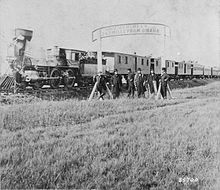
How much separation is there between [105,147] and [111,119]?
0.41 metres

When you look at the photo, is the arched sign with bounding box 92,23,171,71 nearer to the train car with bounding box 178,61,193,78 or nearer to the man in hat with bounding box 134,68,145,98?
the man in hat with bounding box 134,68,145,98

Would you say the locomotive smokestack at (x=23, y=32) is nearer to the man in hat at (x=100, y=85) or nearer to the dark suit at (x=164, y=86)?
the man in hat at (x=100, y=85)

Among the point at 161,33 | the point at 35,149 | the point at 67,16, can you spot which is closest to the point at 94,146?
the point at 35,149

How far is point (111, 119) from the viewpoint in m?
2.20

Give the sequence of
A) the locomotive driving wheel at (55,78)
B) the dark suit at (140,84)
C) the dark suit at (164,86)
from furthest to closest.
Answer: the locomotive driving wheel at (55,78)
the dark suit at (140,84)
the dark suit at (164,86)

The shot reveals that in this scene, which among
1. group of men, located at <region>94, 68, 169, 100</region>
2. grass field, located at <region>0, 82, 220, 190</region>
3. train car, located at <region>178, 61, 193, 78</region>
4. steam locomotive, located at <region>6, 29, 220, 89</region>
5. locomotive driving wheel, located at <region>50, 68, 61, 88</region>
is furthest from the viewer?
train car, located at <region>178, 61, 193, 78</region>

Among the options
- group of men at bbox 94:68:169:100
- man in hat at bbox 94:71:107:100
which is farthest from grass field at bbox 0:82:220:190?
group of men at bbox 94:68:169:100

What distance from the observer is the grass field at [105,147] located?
1571 mm

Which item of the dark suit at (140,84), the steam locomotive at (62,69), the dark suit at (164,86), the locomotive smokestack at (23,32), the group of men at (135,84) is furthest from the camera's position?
the steam locomotive at (62,69)

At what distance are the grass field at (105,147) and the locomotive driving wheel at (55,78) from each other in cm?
250

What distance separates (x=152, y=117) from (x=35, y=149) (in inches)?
44.1

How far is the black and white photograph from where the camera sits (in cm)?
162

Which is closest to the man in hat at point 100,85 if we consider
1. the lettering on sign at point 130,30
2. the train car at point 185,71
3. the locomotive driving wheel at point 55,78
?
the lettering on sign at point 130,30

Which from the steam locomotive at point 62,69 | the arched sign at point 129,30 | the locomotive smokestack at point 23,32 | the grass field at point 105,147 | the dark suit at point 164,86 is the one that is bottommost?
the grass field at point 105,147
